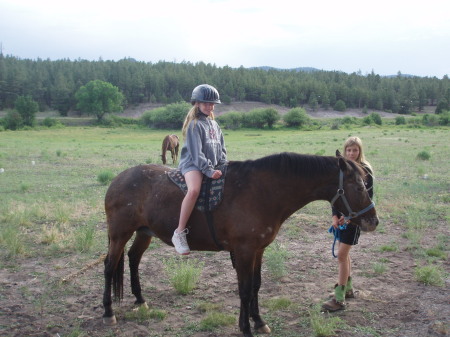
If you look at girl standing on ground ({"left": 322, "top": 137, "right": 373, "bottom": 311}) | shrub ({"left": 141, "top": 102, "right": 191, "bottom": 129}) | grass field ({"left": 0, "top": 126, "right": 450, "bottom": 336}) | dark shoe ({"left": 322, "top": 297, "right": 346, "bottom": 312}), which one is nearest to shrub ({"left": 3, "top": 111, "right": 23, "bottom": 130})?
shrub ({"left": 141, "top": 102, "right": 191, "bottom": 129})

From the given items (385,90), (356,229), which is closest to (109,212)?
(356,229)

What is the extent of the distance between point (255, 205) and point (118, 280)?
218 centimetres

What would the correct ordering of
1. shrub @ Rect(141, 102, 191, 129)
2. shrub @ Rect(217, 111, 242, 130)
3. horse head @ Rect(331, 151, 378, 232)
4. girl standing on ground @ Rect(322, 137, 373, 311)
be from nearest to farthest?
horse head @ Rect(331, 151, 378, 232), girl standing on ground @ Rect(322, 137, 373, 311), shrub @ Rect(141, 102, 191, 129), shrub @ Rect(217, 111, 242, 130)

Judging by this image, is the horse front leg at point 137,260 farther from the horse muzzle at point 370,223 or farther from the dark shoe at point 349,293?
the horse muzzle at point 370,223

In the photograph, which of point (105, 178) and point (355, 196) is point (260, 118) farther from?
point (355, 196)

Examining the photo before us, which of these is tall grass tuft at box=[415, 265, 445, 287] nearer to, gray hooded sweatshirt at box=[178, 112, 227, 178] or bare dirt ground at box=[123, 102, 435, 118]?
gray hooded sweatshirt at box=[178, 112, 227, 178]

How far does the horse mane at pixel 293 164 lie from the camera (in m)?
4.38

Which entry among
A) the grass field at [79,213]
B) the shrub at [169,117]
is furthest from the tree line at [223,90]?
the grass field at [79,213]

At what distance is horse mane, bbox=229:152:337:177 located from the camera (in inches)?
173

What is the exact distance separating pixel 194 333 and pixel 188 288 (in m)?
1.02

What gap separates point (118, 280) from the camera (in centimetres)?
517

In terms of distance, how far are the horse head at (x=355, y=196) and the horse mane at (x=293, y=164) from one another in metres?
0.15

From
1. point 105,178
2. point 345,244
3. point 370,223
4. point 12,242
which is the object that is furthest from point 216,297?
point 105,178

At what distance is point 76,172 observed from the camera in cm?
1667
